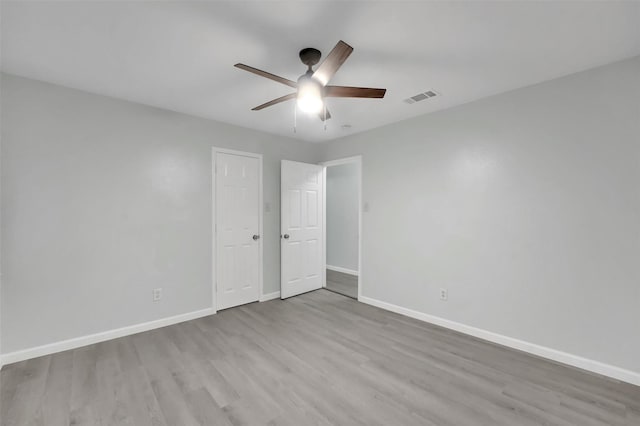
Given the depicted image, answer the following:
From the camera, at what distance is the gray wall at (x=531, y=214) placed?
7.26ft

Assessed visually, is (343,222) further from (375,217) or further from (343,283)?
(375,217)

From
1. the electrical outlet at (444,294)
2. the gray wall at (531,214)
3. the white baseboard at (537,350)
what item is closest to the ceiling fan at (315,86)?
the gray wall at (531,214)

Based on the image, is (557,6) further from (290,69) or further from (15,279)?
(15,279)

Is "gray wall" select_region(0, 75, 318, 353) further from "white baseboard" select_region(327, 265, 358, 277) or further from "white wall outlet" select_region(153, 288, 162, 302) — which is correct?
"white baseboard" select_region(327, 265, 358, 277)

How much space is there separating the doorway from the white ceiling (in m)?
3.33

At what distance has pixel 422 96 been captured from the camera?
9.45 ft

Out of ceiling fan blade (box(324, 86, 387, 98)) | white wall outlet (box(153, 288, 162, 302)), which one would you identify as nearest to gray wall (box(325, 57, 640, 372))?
ceiling fan blade (box(324, 86, 387, 98))

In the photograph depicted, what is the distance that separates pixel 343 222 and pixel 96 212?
14.6ft

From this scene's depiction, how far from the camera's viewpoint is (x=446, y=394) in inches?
79.8

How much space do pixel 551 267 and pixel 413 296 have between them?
1500mm

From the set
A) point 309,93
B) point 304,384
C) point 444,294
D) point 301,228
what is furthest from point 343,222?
point 309,93

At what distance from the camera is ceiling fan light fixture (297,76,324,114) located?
76.7 inches

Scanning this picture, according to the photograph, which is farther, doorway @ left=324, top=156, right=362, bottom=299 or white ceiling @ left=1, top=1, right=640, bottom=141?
doorway @ left=324, top=156, right=362, bottom=299

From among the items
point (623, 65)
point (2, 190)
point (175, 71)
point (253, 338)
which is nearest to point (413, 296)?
point (253, 338)
